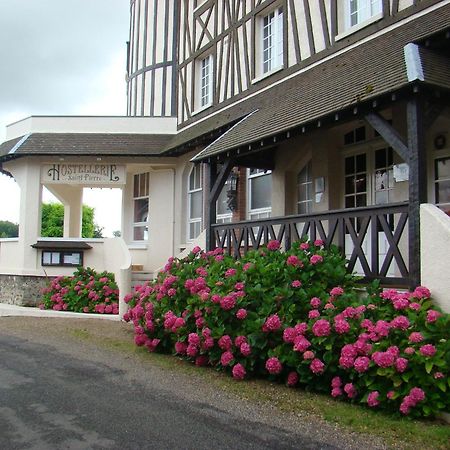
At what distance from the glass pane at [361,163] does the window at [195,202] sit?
555 centimetres

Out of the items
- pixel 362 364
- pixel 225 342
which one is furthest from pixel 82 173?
pixel 362 364

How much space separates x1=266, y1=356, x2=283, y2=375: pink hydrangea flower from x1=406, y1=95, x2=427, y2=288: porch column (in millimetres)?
1787

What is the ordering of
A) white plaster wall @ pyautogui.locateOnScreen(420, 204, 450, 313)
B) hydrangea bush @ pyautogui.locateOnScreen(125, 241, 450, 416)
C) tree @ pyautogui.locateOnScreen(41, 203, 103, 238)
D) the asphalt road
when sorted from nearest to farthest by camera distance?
the asphalt road
hydrangea bush @ pyautogui.locateOnScreen(125, 241, 450, 416)
white plaster wall @ pyautogui.locateOnScreen(420, 204, 450, 313)
tree @ pyautogui.locateOnScreen(41, 203, 103, 238)

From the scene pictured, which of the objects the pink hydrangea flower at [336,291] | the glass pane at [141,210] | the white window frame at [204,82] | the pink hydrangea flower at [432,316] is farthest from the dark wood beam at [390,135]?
the glass pane at [141,210]

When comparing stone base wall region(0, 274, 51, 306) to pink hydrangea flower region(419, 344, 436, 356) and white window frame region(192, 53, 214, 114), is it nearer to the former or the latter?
white window frame region(192, 53, 214, 114)

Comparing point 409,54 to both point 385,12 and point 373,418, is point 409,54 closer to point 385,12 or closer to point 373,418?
point 385,12

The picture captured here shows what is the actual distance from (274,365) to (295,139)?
6.12m

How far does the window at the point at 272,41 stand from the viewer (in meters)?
11.6

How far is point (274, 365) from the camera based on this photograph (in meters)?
5.86

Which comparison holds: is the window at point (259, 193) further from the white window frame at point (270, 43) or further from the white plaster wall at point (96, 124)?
the white plaster wall at point (96, 124)

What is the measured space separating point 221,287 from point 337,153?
4508 millimetres

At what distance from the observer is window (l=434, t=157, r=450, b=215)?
8016 millimetres

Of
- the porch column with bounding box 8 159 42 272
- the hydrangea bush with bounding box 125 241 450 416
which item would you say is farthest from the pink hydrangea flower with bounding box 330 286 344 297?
the porch column with bounding box 8 159 42 272

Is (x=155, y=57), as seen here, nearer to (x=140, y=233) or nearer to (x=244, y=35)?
(x=140, y=233)
